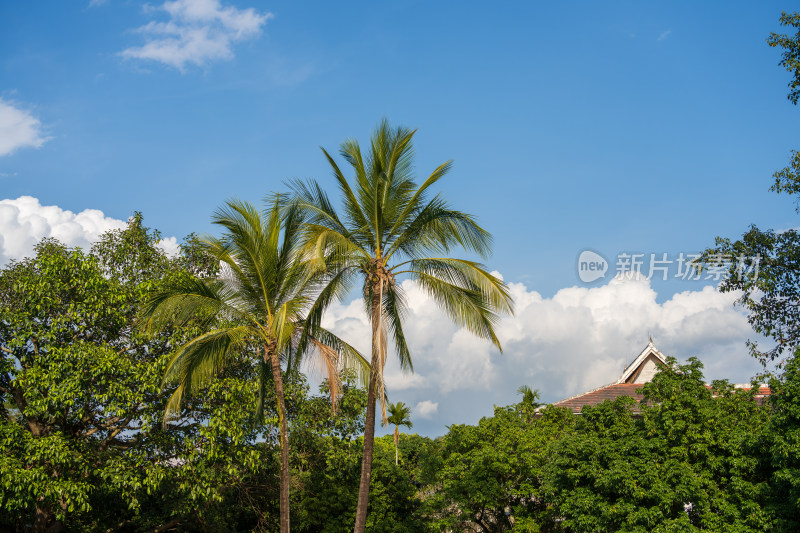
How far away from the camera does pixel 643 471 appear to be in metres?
12.1

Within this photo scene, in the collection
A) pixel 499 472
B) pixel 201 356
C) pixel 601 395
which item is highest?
pixel 601 395

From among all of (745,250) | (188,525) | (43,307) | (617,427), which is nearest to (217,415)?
(43,307)

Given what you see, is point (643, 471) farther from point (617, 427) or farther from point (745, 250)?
point (745, 250)

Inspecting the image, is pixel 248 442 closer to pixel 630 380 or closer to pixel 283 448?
pixel 283 448

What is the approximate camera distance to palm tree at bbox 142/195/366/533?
13.4 m

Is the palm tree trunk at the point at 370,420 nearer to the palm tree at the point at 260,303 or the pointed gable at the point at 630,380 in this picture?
the palm tree at the point at 260,303

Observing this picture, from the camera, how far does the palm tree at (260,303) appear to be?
1338cm

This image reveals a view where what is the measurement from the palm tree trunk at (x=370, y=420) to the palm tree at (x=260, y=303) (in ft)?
3.28

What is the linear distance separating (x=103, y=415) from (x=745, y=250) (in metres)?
15.0

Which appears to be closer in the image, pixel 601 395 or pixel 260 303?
pixel 260 303

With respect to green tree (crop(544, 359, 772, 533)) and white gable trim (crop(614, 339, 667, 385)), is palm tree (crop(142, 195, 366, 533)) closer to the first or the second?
green tree (crop(544, 359, 772, 533))

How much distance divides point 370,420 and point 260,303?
11.2 ft

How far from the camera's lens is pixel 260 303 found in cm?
1404

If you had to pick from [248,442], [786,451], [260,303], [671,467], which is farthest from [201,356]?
[786,451]
